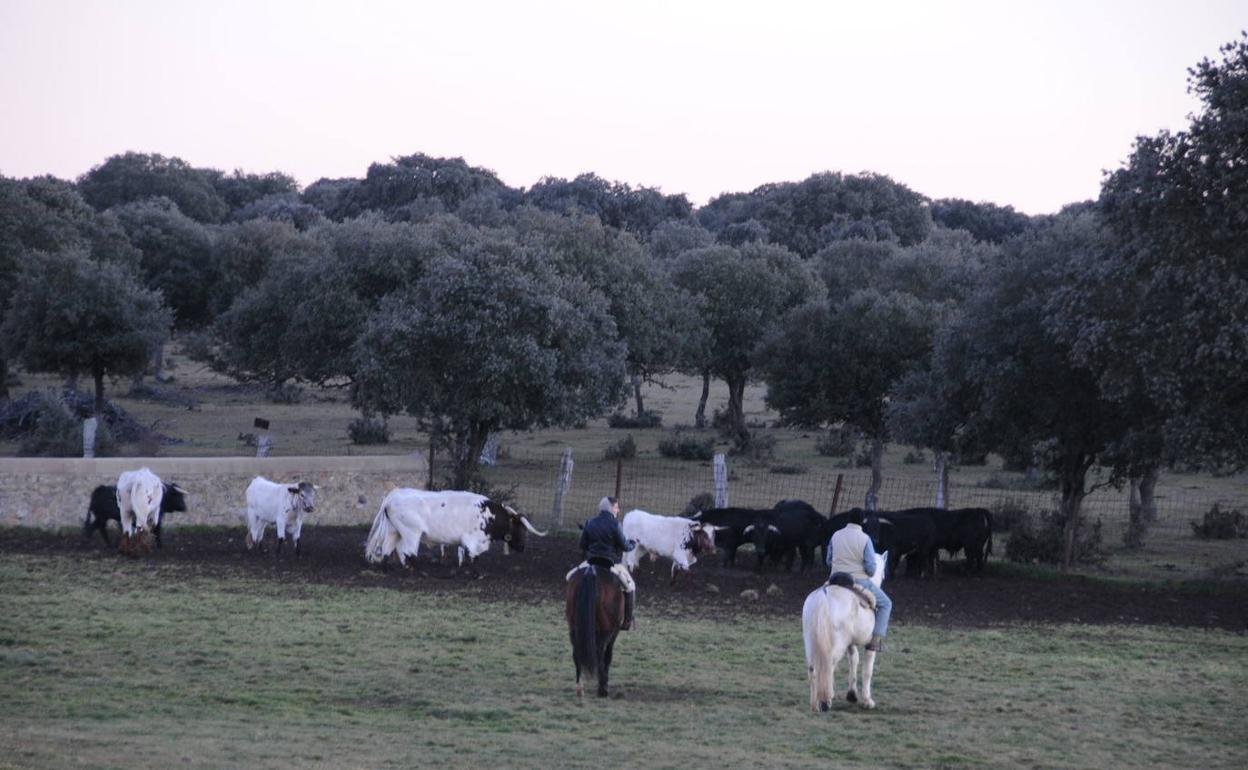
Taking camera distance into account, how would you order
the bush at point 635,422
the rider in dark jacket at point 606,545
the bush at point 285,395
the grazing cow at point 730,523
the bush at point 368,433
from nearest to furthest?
the rider in dark jacket at point 606,545 → the grazing cow at point 730,523 → the bush at point 368,433 → the bush at point 635,422 → the bush at point 285,395

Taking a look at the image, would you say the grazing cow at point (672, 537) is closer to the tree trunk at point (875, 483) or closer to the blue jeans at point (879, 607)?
the tree trunk at point (875, 483)

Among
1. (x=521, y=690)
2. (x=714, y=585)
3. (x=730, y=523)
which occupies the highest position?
(x=730, y=523)

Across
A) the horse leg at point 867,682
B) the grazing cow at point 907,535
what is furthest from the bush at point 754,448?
the horse leg at point 867,682

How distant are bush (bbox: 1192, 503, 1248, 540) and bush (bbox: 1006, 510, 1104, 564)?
4662mm

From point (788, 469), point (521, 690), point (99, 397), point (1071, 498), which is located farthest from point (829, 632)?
point (99, 397)

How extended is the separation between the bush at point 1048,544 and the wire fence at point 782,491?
11.4 feet

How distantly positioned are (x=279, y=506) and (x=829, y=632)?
12.7 meters

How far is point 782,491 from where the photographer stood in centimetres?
3362

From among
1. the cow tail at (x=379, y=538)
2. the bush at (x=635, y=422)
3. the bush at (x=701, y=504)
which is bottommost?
the cow tail at (x=379, y=538)

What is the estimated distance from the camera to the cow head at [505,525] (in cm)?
2264

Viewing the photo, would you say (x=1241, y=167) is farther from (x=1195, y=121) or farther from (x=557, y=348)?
(x=557, y=348)

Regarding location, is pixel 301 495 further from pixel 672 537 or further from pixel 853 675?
pixel 853 675

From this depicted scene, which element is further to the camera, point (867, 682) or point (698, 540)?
point (698, 540)

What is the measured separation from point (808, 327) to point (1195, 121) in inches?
685
